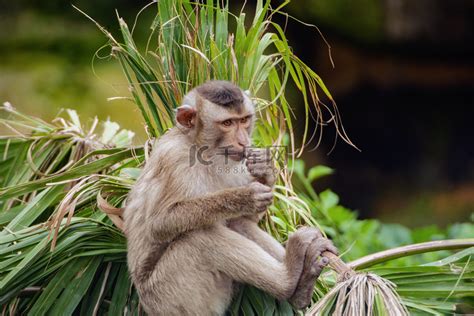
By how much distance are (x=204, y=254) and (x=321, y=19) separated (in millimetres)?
8480

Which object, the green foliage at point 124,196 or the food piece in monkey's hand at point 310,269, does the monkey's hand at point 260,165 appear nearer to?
the green foliage at point 124,196

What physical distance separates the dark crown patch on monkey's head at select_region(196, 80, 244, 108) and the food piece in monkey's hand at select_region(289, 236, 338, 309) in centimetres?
92

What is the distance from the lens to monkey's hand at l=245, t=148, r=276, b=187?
4.50 metres

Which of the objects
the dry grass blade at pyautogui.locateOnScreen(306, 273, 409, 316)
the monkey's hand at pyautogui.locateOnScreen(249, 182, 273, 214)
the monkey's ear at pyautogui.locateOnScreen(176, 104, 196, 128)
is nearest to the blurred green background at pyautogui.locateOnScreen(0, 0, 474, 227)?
the monkey's ear at pyautogui.locateOnScreen(176, 104, 196, 128)

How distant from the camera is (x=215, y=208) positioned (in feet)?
13.9

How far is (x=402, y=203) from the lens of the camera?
13.0m

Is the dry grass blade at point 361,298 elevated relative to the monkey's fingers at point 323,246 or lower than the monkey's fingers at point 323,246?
lower

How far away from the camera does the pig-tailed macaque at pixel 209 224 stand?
4246 millimetres

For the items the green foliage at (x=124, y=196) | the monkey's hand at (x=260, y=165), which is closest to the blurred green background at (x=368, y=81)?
the green foliage at (x=124, y=196)

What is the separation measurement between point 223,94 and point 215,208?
0.68 meters

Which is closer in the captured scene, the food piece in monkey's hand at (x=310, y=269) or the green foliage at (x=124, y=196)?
the food piece in monkey's hand at (x=310, y=269)

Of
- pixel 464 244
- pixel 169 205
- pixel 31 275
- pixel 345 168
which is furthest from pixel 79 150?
pixel 345 168

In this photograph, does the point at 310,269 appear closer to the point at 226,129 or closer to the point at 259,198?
the point at 259,198

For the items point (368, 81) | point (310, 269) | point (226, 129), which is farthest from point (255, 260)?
point (368, 81)
